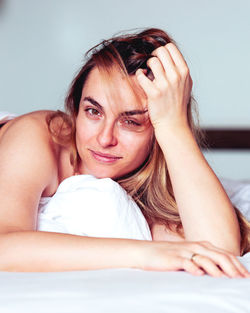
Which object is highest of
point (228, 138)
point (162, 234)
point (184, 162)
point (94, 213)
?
point (184, 162)

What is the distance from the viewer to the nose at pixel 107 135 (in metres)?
1.28

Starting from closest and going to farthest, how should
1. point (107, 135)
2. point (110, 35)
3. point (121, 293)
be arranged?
point (121, 293), point (107, 135), point (110, 35)

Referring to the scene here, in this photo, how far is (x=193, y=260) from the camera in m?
0.93

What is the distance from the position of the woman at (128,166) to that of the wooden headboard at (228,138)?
121cm

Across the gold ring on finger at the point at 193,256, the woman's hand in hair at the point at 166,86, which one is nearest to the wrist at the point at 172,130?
the woman's hand in hair at the point at 166,86

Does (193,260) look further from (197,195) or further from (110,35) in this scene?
(110,35)

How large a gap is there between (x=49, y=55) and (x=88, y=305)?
2.24m

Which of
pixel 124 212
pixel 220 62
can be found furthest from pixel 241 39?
pixel 124 212

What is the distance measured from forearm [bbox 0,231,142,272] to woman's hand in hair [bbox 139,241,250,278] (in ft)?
0.11

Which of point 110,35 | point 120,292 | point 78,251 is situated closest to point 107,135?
point 78,251

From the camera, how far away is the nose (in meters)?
1.28

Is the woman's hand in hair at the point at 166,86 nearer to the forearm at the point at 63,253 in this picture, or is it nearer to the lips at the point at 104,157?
the lips at the point at 104,157

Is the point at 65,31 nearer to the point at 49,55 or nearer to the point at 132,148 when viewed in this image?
the point at 49,55

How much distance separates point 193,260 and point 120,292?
0.20 meters
